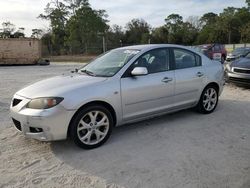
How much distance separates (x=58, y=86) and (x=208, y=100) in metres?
3.31

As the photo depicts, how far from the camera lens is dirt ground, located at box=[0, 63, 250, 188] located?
11.2 feet

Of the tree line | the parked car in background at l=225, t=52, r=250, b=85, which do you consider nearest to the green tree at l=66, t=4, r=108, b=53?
the tree line

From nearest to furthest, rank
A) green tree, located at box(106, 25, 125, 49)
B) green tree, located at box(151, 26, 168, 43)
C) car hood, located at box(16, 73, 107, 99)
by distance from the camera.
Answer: car hood, located at box(16, 73, 107, 99), green tree, located at box(106, 25, 125, 49), green tree, located at box(151, 26, 168, 43)

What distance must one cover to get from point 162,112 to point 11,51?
2470cm

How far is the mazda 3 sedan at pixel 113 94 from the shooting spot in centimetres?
407

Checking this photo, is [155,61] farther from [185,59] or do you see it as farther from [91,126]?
Answer: [91,126]

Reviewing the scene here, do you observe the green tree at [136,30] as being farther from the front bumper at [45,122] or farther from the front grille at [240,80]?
the front bumper at [45,122]

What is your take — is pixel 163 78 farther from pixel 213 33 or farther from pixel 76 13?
pixel 213 33

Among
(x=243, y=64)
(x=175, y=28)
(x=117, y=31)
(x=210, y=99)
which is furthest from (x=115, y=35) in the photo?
(x=210, y=99)

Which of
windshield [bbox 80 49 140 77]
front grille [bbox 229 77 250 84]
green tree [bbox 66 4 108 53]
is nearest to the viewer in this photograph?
windshield [bbox 80 49 140 77]

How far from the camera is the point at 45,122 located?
3963mm

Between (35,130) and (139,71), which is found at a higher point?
(139,71)

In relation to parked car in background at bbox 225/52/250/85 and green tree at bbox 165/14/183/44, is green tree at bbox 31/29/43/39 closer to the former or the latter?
green tree at bbox 165/14/183/44

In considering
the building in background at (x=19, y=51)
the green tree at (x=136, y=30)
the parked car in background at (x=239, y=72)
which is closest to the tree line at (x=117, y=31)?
the green tree at (x=136, y=30)
